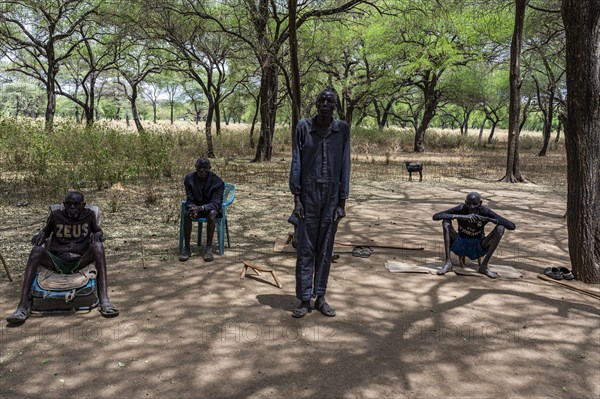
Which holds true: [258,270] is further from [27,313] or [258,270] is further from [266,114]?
[266,114]

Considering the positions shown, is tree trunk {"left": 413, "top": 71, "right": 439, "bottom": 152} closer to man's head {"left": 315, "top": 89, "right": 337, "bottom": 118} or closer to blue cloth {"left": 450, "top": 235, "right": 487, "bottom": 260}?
blue cloth {"left": 450, "top": 235, "right": 487, "bottom": 260}

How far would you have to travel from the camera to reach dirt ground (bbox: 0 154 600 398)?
9.61 feet

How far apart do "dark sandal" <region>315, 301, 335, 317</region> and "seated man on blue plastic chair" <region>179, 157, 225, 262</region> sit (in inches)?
82.1

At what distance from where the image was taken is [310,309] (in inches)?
164

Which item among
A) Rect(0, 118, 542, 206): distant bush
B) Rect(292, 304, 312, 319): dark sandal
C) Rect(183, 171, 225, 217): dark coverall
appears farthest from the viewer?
Rect(0, 118, 542, 206): distant bush

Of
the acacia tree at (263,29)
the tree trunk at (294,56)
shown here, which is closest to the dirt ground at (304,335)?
the tree trunk at (294,56)

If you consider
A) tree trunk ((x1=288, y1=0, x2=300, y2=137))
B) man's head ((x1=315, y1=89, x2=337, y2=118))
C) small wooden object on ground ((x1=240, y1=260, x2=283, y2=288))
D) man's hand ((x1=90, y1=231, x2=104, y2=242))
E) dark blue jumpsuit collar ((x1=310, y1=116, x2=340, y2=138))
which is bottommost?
small wooden object on ground ((x1=240, y1=260, x2=283, y2=288))

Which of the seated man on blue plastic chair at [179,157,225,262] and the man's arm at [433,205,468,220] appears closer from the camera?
the man's arm at [433,205,468,220]

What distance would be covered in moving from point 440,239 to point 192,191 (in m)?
4.02

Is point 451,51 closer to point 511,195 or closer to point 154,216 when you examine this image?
point 511,195

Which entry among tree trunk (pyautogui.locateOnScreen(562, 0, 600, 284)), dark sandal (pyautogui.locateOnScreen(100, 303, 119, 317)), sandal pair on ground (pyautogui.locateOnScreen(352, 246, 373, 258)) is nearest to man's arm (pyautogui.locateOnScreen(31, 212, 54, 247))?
dark sandal (pyautogui.locateOnScreen(100, 303, 119, 317))

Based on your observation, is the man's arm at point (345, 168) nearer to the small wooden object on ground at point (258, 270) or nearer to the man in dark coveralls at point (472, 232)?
the small wooden object on ground at point (258, 270)

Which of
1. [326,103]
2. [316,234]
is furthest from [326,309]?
[326,103]

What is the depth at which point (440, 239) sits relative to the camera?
7.11 m
